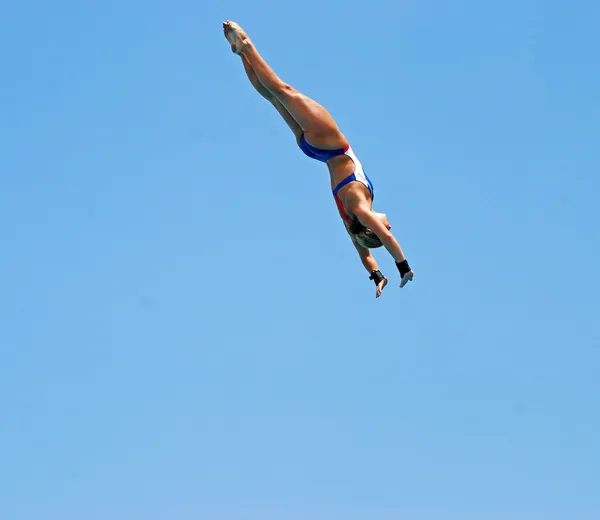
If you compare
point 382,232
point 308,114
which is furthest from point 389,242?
point 308,114

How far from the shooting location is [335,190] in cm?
1820

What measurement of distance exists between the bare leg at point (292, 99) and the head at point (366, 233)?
1.58 m

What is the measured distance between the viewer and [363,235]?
58.7 ft

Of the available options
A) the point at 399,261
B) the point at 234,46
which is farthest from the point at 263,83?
the point at 399,261

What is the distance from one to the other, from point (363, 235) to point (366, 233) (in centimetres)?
8

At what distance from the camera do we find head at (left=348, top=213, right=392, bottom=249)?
17.8m

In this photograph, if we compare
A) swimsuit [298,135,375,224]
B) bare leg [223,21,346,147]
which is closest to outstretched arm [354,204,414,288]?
swimsuit [298,135,375,224]

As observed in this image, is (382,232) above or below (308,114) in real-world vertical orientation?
below

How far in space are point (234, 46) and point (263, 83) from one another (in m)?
0.87

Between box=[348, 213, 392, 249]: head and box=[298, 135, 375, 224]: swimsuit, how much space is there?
0.53ft

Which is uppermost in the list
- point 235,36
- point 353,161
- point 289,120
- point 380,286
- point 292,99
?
point 235,36

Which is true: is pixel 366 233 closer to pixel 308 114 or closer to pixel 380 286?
pixel 380 286

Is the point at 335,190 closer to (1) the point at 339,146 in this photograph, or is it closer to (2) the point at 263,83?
(1) the point at 339,146

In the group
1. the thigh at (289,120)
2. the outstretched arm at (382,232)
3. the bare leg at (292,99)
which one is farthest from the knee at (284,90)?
the outstretched arm at (382,232)
